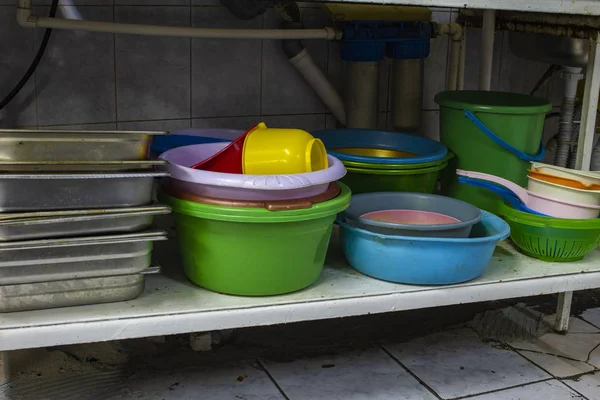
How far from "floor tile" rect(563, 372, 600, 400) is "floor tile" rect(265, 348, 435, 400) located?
1.10 feet

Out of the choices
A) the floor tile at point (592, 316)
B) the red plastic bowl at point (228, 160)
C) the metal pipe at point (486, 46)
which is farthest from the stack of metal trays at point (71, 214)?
the floor tile at point (592, 316)

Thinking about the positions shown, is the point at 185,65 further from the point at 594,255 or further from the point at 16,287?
the point at 594,255

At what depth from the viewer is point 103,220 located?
1220mm

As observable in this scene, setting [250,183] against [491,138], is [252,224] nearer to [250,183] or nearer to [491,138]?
[250,183]

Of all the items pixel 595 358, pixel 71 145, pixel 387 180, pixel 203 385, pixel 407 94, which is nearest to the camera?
pixel 71 145

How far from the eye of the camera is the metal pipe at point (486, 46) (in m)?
1.99

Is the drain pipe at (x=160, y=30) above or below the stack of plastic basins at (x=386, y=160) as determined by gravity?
above

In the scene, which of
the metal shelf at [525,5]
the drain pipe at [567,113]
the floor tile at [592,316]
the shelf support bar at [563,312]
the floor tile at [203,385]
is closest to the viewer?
the metal shelf at [525,5]

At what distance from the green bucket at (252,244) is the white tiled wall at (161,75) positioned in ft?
2.11

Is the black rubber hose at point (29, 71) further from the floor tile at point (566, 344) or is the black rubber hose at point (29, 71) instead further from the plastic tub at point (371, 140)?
the floor tile at point (566, 344)

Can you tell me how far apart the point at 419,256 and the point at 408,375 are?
1.18ft

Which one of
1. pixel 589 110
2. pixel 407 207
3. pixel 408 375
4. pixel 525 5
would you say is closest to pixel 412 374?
pixel 408 375

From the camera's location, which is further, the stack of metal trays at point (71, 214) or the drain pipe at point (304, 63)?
the drain pipe at point (304, 63)

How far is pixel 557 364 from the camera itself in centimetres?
173
